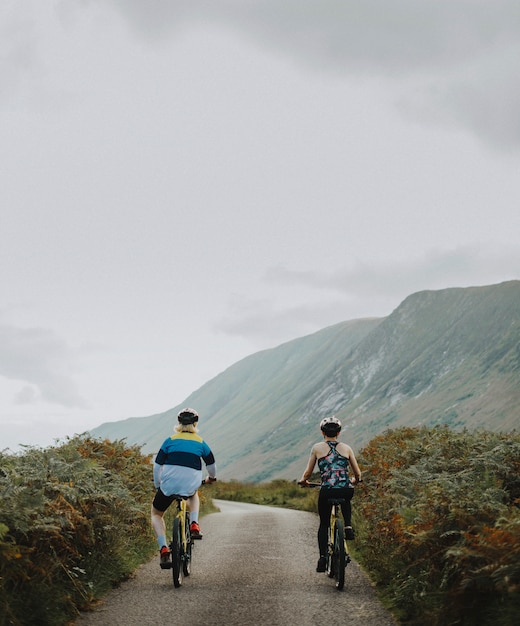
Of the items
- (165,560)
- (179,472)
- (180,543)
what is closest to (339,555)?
(180,543)

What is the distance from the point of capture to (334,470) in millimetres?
10664

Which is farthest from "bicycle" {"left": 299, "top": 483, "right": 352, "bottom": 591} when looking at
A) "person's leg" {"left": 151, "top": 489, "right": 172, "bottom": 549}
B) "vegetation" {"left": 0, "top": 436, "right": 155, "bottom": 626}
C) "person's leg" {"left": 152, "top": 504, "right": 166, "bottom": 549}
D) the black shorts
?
"vegetation" {"left": 0, "top": 436, "right": 155, "bottom": 626}

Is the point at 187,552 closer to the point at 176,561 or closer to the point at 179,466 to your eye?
the point at 176,561

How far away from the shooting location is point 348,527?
10391 millimetres

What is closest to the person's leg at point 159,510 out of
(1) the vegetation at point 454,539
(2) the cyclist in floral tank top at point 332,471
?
(2) the cyclist in floral tank top at point 332,471

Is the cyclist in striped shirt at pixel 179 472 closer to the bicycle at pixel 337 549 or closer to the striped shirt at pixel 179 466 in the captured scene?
the striped shirt at pixel 179 466

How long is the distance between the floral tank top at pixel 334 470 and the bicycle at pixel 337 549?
23 cm

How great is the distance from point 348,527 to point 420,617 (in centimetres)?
266

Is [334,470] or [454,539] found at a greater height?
[334,470]

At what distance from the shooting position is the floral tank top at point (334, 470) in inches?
420

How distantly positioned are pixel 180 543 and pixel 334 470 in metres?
2.48

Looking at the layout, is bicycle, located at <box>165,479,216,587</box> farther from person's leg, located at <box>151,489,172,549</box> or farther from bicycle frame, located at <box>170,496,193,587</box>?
person's leg, located at <box>151,489,172,549</box>

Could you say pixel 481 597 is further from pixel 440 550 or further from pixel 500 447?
pixel 500 447

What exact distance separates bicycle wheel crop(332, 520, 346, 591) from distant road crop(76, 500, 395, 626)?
0.55ft
